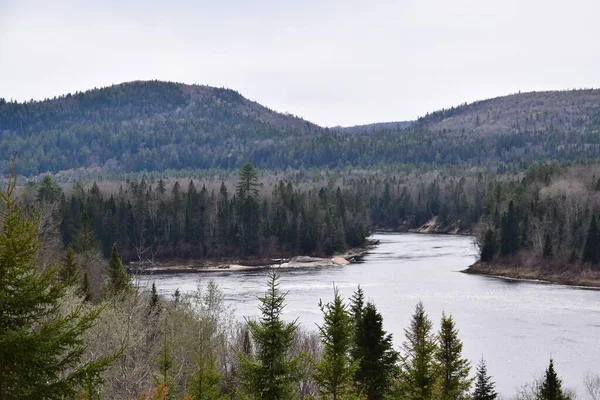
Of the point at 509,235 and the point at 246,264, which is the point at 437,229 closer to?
the point at 246,264

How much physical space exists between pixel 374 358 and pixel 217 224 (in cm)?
10662

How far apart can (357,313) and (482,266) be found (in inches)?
2892

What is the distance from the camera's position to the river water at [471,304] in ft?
157

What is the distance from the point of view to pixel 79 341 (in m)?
10.7

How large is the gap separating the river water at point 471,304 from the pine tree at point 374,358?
1590cm

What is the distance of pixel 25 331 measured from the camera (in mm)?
10203

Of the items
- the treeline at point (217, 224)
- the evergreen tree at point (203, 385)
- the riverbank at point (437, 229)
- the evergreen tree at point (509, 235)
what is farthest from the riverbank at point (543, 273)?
the evergreen tree at point (203, 385)

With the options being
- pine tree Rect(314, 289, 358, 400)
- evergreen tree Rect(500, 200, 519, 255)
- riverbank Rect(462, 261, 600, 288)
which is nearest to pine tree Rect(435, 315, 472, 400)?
pine tree Rect(314, 289, 358, 400)

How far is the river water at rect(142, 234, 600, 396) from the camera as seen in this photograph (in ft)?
157

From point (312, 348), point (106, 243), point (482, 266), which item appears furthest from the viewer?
point (106, 243)

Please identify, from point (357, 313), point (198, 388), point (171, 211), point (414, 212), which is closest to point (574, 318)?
point (357, 313)

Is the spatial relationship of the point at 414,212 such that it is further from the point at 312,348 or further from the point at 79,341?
the point at 79,341

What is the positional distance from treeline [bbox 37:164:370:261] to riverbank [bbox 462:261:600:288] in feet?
117

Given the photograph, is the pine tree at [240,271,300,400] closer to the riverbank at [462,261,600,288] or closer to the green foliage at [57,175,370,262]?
the riverbank at [462,261,600,288]
